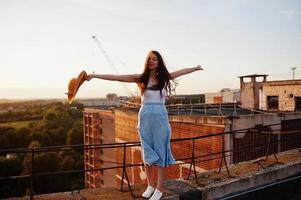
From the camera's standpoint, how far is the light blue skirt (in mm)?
3590

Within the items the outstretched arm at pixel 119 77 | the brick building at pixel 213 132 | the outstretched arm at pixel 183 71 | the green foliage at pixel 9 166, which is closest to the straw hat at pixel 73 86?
the outstretched arm at pixel 119 77

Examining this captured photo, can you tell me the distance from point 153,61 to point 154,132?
30.8 inches

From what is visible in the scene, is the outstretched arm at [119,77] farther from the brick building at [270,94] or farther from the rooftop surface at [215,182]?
the brick building at [270,94]

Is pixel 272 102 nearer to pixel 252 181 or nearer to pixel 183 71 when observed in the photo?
pixel 252 181

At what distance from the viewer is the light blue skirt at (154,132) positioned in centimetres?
359

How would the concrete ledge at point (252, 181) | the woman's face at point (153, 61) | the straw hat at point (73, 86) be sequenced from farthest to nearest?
the concrete ledge at point (252, 181)
the woman's face at point (153, 61)
the straw hat at point (73, 86)

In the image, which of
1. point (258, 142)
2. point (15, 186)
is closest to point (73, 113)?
point (15, 186)

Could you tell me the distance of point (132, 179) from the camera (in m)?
24.4

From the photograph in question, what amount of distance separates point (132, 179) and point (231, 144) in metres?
11.0

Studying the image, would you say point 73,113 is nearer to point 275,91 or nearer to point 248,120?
point 275,91

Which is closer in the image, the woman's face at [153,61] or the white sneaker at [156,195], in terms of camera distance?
the woman's face at [153,61]

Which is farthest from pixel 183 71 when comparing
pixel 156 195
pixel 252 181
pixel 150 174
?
pixel 252 181

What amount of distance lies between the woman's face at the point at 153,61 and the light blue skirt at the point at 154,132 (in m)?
0.42

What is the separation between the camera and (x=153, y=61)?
3574mm
